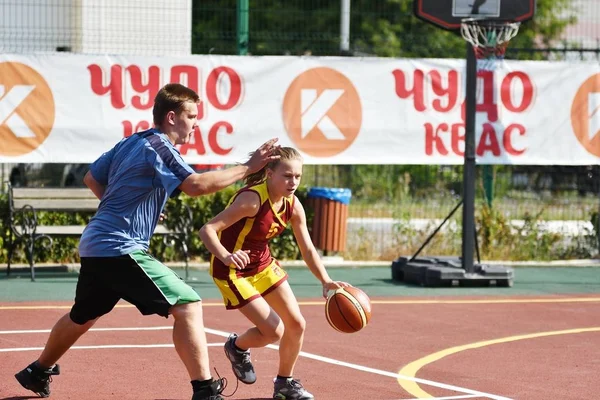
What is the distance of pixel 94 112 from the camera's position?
14.1 m

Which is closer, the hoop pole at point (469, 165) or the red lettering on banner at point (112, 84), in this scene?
the hoop pole at point (469, 165)

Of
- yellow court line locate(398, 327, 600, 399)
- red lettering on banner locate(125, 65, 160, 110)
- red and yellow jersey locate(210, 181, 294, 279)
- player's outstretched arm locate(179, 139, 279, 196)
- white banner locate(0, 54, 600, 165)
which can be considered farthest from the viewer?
red lettering on banner locate(125, 65, 160, 110)

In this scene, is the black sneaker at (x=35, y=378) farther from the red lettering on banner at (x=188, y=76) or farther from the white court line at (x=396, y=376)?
the red lettering on banner at (x=188, y=76)

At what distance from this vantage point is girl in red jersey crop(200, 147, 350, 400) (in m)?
7.29

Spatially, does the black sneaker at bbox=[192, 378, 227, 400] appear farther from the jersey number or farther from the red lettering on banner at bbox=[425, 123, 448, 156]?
the red lettering on banner at bbox=[425, 123, 448, 156]

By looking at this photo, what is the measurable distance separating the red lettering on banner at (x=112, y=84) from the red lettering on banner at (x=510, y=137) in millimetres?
5091

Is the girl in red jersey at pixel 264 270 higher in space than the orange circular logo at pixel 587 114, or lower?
lower

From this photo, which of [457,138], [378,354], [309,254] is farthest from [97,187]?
[457,138]

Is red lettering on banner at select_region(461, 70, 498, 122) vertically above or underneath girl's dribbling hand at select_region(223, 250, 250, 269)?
above

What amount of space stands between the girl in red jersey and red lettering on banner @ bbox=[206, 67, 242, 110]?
6.94 metres

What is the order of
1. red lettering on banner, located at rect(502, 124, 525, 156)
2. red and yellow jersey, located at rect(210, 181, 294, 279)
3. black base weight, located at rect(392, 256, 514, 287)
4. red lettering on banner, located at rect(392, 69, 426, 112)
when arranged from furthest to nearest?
red lettering on banner, located at rect(502, 124, 525, 156) → red lettering on banner, located at rect(392, 69, 426, 112) → black base weight, located at rect(392, 256, 514, 287) → red and yellow jersey, located at rect(210, 181, 294, 279)

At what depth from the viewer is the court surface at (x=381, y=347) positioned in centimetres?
777

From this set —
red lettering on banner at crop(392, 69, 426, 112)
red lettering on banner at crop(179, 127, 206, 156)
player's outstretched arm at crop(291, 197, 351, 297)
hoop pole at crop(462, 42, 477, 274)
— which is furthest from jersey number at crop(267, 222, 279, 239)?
red lettering on banner at crop(392, 69, 426, 112)

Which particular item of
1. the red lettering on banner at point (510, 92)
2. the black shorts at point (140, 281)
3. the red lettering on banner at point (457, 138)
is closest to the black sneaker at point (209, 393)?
the black shorts at point (140, 281)
